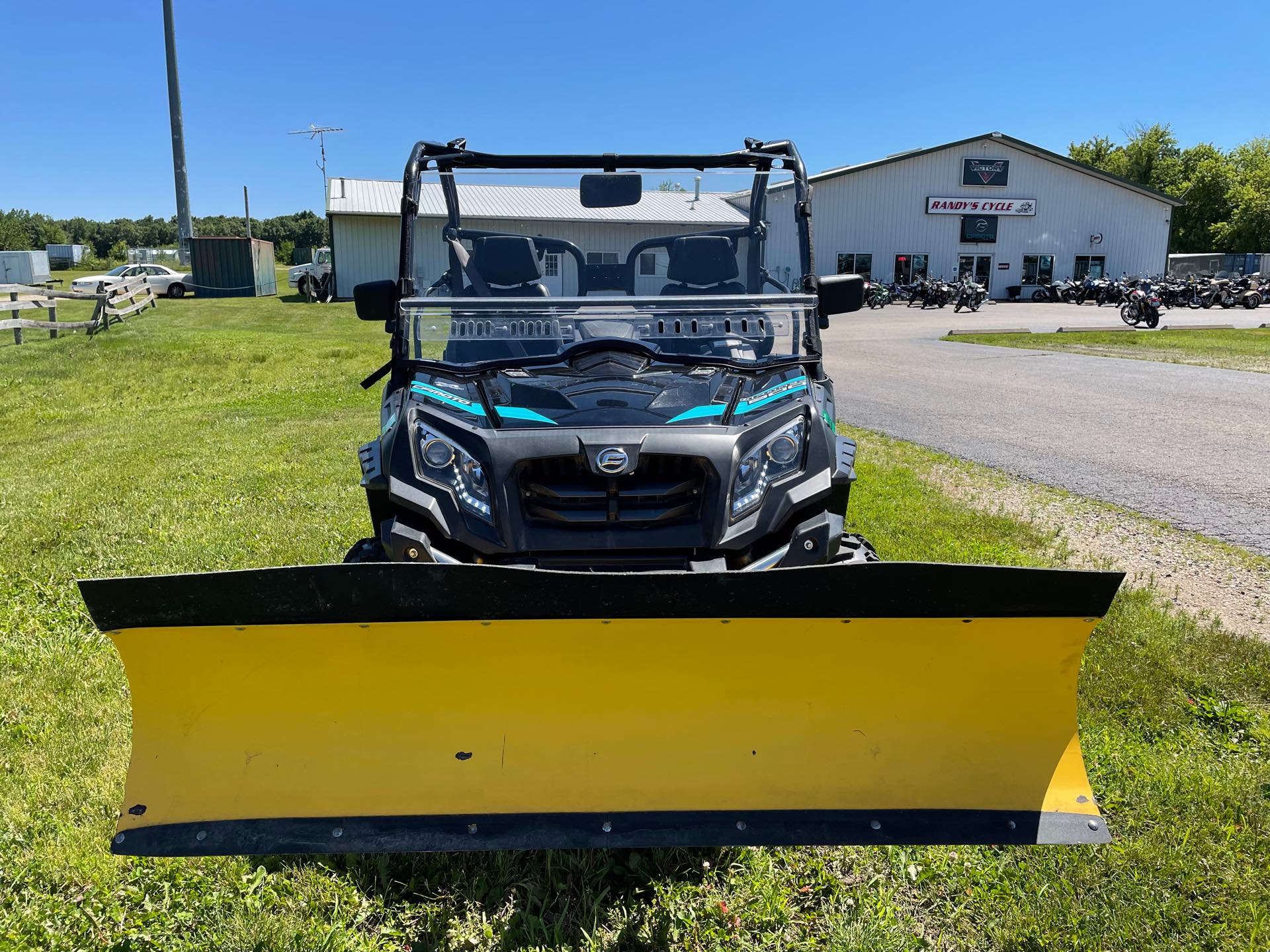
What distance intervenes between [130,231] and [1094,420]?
12240 centimetres

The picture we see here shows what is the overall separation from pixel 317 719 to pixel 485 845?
593mm

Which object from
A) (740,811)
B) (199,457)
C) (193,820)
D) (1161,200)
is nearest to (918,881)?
(740,811)

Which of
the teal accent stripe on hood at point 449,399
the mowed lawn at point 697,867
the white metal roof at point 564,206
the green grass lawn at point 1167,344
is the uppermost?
the white metal roof at point 564,206

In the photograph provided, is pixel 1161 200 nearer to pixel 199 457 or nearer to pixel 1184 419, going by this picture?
pixel 1184 419

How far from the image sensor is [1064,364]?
15.0m

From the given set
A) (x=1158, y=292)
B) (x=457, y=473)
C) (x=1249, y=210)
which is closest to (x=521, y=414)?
(x=457, y=473)

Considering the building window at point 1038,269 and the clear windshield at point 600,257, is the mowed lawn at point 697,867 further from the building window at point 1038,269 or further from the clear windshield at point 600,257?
the building window at point 1038,269

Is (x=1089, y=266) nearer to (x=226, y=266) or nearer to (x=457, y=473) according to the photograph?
(x=226, y=266)

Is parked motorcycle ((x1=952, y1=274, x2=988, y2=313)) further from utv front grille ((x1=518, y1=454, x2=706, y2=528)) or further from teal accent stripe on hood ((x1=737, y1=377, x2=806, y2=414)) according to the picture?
utv front grille ((x1=518, y1=454, x2=706, y2=528))

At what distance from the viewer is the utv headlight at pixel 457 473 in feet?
9.73

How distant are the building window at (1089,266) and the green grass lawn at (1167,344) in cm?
2240

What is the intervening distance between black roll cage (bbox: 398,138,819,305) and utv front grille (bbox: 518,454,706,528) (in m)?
1.25

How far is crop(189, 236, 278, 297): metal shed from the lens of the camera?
38.1 m

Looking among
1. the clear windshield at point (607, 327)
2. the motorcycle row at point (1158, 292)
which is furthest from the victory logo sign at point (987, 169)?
the clear windshield at point (607, 327)
